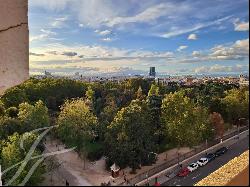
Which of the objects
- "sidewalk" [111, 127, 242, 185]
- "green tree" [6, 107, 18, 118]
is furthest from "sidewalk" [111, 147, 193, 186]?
"green tree" [6, 107, 18, 118]

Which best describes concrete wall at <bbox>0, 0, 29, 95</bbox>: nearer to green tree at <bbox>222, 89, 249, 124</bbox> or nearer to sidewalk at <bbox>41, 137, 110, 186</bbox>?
sidewalk at <bbox>41, 137, 110, 186</bbox>

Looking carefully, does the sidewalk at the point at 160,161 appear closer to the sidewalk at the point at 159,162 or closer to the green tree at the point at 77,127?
the sidewalk at the point at 159,162

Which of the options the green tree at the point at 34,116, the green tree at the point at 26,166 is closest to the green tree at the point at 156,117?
the green tree at the point at 26,166

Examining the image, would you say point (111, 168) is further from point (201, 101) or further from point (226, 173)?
point (201, 101)

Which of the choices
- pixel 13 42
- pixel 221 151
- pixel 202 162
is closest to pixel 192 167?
pixel 202 162

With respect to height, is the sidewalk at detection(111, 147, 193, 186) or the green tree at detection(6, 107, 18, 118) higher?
the sidewalk at detection(111, 147, 193, 186)

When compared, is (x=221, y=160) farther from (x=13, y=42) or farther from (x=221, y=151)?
(x=13, y=42)

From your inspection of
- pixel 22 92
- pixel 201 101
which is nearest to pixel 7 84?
pixel 201 101
